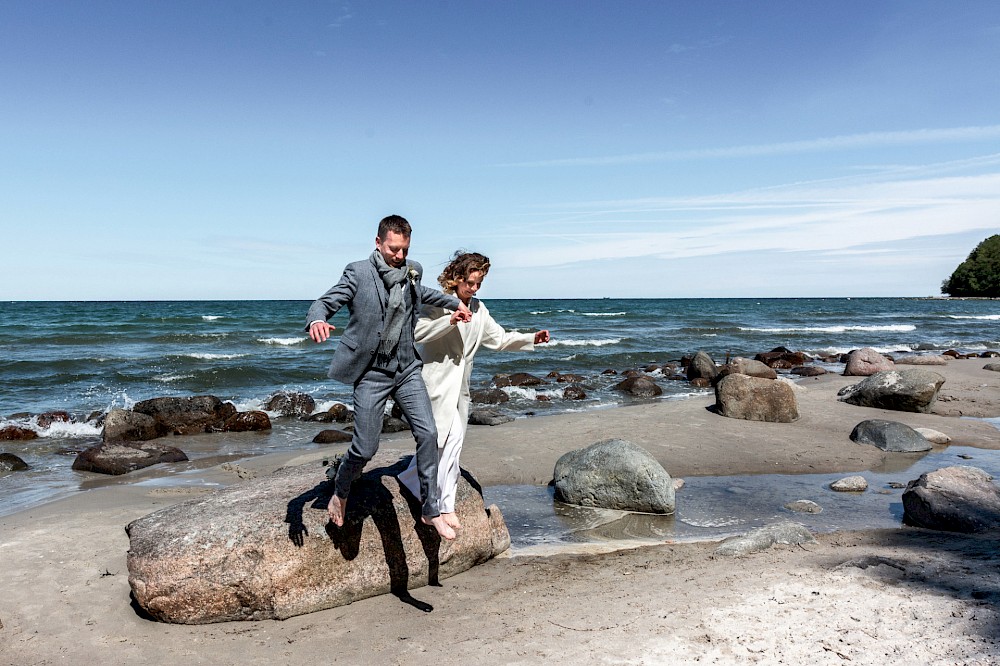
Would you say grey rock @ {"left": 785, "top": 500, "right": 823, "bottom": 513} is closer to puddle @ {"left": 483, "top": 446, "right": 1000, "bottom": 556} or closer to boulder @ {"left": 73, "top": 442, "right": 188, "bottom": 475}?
puddle @ {"left": 483, "top": 446, "right": 1000, "bottom": 556}

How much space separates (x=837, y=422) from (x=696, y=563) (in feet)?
23.5

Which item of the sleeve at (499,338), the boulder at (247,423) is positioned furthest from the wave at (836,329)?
the sleeve at (499,338)

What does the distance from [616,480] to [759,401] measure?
527 cm

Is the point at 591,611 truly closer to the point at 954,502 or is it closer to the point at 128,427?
the point at 954,502

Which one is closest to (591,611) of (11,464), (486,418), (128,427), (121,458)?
(121,458)

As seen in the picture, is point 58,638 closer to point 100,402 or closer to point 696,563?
point 696,563

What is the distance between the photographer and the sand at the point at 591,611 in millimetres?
3604

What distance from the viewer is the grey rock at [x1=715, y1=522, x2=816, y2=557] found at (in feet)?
17.4

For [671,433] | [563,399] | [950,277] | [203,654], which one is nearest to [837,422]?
[671,433]

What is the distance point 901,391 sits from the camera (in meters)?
12.3

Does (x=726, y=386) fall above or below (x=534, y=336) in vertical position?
below

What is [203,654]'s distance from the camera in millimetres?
4098

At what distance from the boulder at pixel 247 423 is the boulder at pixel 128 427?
3.84 ft

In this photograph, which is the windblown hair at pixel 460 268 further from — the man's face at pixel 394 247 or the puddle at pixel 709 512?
the puddle at pixel 709 512
